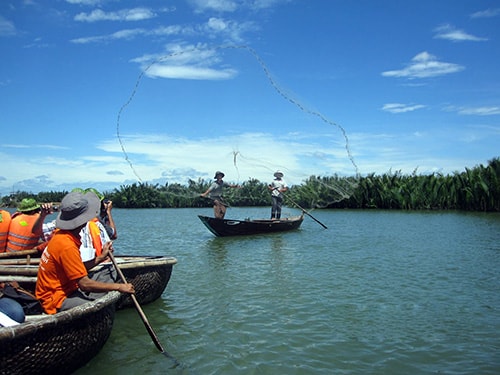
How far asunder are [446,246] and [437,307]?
265 inches

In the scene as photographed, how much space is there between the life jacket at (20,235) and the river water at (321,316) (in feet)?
6.18

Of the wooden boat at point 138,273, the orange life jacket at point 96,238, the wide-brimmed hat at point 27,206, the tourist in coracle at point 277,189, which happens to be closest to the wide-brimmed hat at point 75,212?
the orange life jacket at point 96,238

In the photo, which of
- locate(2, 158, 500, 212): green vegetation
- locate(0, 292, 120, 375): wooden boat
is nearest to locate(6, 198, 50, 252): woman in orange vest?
locate(0, 292, 120, 375): wooden boat

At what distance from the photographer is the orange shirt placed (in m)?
4.38

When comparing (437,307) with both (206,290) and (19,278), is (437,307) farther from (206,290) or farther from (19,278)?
(19,278)

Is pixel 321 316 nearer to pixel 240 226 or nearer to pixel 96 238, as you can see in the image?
pixel 96 238

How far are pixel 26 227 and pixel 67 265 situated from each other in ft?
10.5

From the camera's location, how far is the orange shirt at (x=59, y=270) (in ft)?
14.4

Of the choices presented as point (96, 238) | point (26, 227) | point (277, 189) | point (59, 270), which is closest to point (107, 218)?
point (26, 227)

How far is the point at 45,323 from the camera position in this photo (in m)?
3.98

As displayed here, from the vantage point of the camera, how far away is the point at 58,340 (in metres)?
4.22

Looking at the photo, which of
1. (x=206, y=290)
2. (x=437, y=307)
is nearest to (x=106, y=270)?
(x=206, y=290)

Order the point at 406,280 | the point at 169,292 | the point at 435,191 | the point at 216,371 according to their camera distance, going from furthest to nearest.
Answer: the point at 435,191 → the point at 406,280 → the point at 169,292 → the point at 216,371

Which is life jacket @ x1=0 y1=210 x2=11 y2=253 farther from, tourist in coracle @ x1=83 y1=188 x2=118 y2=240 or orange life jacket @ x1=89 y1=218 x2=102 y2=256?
orange life jacket @ x1=89 y1=218 x2=102 y2=256
